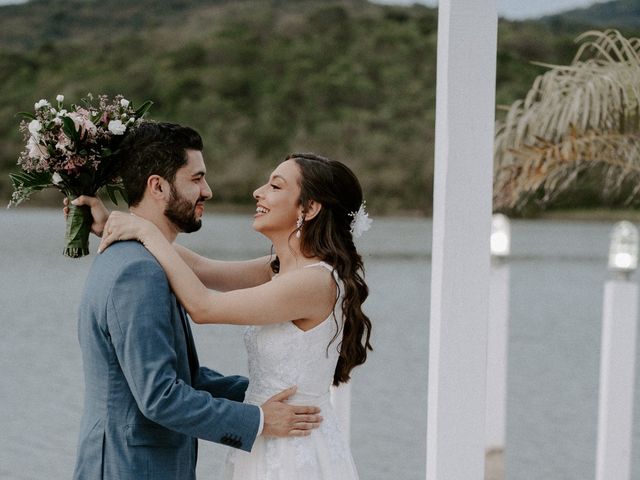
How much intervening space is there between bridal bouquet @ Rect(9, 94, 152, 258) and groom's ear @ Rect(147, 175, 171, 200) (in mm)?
105

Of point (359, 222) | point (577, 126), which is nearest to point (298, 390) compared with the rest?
point (359, 222)

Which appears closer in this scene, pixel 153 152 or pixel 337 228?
pixel 153 152

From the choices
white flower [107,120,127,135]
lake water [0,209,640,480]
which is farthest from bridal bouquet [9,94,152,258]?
lake water [0,209,640,480]

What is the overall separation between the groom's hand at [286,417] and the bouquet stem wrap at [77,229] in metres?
0.55

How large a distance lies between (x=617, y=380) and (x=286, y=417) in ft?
10.6

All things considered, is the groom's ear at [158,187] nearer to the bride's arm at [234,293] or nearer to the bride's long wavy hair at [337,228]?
the bride's arm at [234,293]

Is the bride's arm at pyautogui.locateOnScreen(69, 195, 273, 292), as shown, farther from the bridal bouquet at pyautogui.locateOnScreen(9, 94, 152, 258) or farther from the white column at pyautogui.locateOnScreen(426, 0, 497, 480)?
the white column at pyautogui.locateOnScreen(426, 0, 497, 480)

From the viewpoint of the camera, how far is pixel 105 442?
2.04 meters

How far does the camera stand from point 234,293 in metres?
2.16

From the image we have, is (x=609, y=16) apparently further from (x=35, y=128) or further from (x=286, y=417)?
(x=35, y=128)

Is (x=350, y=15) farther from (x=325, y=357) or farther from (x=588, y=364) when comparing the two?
(x=325, y=357)

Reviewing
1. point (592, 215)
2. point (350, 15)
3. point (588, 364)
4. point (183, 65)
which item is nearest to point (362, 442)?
point (588, 364)

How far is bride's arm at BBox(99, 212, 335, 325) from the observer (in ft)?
6.81

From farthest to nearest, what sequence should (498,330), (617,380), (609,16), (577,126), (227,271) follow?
(609,16)
(498,330)
(617,380)
(577,126)
(227,271)
